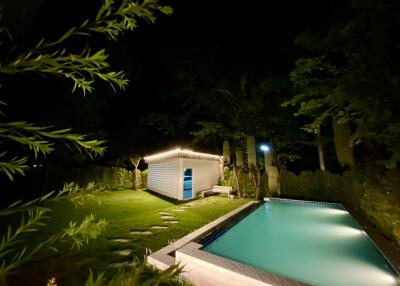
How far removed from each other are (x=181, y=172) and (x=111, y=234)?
7104 mm

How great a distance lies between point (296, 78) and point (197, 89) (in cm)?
968

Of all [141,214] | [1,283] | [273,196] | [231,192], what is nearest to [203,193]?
[231,192]

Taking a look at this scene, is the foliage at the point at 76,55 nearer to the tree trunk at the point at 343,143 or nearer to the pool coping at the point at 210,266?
the pool coping at the point at 210,266

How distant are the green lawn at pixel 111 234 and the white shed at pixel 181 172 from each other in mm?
1495

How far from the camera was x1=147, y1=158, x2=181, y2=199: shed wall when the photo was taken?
47.3 ft

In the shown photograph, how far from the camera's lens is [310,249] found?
25.5 feet

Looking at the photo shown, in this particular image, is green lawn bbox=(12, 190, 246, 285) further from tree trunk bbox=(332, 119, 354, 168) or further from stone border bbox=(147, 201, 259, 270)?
tree trunk bbox=(332, 119, 354, 168)

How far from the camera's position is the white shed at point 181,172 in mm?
14203

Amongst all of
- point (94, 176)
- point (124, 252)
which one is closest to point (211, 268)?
point (124, 252)

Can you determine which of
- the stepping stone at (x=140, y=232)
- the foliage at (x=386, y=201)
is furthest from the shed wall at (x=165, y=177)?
the foliage at (x=386, y=201)

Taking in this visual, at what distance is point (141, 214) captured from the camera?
10023mm

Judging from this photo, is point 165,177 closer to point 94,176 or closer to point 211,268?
point 94,176

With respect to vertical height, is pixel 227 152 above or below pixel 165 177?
above

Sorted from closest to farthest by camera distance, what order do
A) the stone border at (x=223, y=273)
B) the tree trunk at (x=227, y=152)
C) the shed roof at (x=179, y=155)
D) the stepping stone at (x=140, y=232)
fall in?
the stone border at (x=223, y=273), the stepping stone at (x=140, y=232), the shed roof at (x=179, y=155), the tree trunk at (x=227, y=152)
